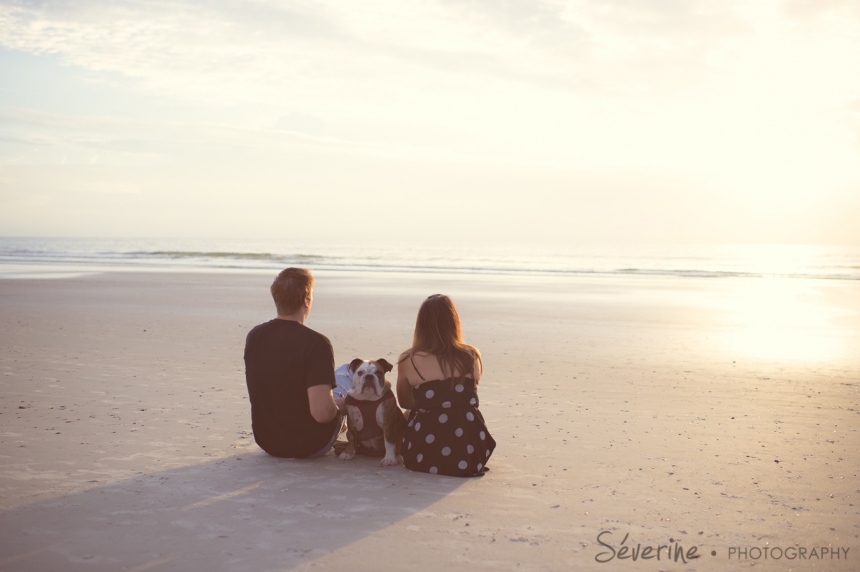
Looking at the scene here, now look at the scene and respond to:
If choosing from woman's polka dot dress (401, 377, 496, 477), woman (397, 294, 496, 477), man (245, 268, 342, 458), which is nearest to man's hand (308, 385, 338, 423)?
man (245, 268, 342, 458)

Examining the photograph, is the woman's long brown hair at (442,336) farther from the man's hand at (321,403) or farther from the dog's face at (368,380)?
the man's hand at (321,403)

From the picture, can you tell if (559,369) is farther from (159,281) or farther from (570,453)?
(159,281)

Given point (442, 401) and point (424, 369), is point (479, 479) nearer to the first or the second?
point (442, 401)

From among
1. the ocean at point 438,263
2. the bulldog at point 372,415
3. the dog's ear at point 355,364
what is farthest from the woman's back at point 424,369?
the ocean at point 438,263

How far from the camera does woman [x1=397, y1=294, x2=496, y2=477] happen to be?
4.52 meters

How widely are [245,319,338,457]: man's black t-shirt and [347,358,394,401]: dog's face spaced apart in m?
0.24

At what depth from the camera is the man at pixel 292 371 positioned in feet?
14.3

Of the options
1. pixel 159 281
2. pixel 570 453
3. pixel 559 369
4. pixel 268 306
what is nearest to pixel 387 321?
pixel 268 306

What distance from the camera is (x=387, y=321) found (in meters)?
13.4

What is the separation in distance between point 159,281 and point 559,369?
20.0 m

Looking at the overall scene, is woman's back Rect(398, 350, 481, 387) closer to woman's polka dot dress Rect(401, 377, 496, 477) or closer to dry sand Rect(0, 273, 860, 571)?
woman's polka dot dress Rect(401, 377, 496, 477)

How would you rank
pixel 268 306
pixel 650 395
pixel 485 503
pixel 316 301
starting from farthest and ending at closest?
pixel 316 301
pixel 268 306
pixel 650 395
pixel 485 503

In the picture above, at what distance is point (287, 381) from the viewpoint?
14.6 feet

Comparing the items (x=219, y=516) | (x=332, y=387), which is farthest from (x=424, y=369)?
(x=219, y=516)
